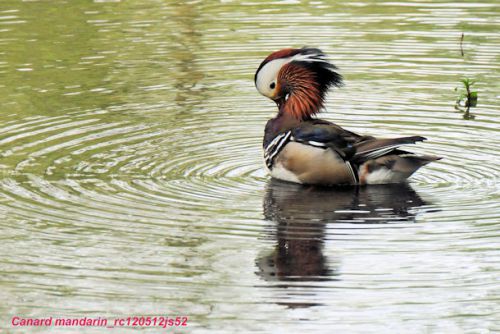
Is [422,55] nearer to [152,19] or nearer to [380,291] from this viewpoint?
[152,19]

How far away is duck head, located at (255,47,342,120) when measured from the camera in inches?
450

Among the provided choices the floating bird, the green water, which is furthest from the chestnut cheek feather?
the green water

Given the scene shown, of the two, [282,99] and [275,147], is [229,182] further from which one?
[282,99]

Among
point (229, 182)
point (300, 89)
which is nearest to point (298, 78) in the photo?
point (300, 89)

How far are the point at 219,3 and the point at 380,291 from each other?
37.8ft

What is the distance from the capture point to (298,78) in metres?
11.5

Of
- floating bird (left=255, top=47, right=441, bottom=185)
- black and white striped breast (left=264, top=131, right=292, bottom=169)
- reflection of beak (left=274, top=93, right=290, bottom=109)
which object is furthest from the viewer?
reflection of beak (left=274, top=93, right=290, bottom=109)

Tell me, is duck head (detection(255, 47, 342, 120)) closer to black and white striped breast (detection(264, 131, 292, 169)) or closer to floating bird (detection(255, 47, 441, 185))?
floating bird (detection(255, 47, 441, 185))

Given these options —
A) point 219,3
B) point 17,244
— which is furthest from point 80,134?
point 219,3

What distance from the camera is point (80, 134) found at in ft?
41.1

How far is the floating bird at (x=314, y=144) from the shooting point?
36.0 feet

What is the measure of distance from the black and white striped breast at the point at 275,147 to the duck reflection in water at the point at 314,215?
205 millimetres

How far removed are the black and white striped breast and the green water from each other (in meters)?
0.21

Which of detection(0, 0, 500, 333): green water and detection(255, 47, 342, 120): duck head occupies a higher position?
detection(255, 47, 342, 120): duck head
